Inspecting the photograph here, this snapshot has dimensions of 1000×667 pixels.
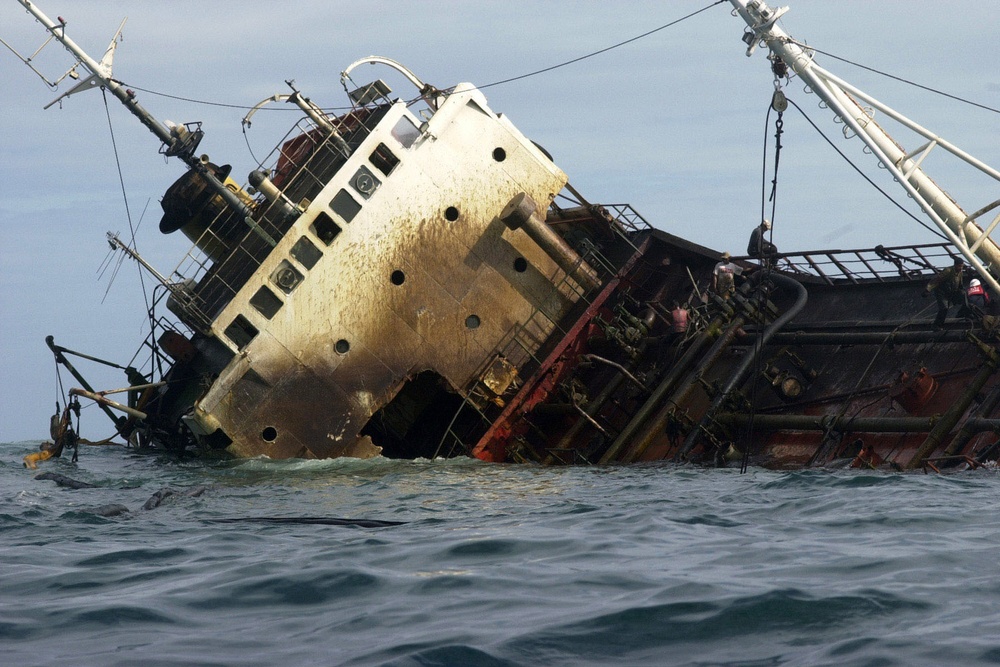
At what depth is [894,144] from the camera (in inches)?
787

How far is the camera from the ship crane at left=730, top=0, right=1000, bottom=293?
1911cm

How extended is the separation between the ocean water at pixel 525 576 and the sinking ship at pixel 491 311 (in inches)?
160

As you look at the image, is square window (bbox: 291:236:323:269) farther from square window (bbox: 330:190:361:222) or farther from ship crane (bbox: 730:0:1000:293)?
ship crane (bbox: 730:0:1000:293)

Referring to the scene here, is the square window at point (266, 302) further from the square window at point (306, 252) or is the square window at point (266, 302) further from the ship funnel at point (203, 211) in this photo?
the ship funnel at point (203, 211)

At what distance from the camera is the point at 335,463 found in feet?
65.0

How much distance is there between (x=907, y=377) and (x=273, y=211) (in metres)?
11.7

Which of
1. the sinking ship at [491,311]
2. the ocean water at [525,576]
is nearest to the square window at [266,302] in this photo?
the sinking ship at [491,311]

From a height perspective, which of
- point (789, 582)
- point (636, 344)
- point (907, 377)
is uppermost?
point (907, 377)

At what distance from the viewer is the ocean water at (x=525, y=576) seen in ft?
23.2

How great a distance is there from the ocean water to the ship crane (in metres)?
5.41

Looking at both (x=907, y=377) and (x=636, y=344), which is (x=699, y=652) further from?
(x=636, y=344)

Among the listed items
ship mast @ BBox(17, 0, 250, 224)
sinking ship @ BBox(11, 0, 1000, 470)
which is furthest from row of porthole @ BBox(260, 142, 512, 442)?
ship mast @ BBox(17, 0, 250, 224)

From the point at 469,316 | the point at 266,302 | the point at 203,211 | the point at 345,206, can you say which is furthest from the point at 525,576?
the point at 203,211

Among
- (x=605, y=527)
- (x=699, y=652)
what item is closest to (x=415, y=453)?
(x=605, y=527)
